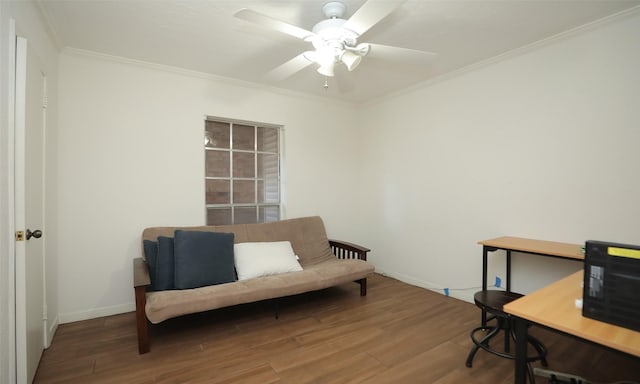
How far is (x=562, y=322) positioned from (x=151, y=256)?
2.94 m

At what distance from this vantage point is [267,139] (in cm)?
398

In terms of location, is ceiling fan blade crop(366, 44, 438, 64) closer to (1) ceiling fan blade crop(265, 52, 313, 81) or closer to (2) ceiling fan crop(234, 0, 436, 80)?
(2) ceiling fan crop(234, 0, 436, 80)

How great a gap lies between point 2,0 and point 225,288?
224cm

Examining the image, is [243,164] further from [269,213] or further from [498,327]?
[498,327]

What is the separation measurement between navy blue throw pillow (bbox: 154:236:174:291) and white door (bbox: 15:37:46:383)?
76 centimetres

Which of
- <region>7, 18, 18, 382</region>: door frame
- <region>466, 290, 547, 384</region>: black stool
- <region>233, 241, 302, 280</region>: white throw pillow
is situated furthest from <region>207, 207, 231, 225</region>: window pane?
<region>466, 290, 547, 384</region>: black stool

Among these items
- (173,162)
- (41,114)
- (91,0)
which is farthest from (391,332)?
(91,0)

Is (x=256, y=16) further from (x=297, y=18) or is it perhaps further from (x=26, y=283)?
(x=26, y=283)

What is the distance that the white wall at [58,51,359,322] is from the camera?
2789mm

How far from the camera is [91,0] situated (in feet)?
6.81

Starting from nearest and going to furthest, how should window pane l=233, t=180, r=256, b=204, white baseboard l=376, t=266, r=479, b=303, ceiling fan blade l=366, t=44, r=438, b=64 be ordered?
ceiling fan blade l=366, t=44, r=438, b=64 < white baseboard l=376, t=266, r=479, b=303 < window pane l=233, t=180, r=256, b=204

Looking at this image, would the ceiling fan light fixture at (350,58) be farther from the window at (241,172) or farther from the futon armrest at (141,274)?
the futon armrest at (141,274)

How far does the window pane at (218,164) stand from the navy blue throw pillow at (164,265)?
3.36 ft

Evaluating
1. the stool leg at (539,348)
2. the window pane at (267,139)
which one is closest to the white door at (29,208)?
the window pane at (267,139)
